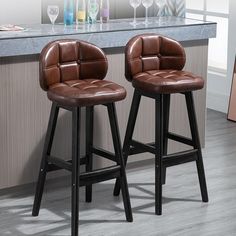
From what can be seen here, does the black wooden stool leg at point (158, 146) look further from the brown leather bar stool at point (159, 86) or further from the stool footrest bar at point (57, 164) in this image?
the stool footrest bar at point (57, 164)

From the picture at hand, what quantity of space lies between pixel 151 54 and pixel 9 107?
0.90m

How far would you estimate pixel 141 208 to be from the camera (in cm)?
434

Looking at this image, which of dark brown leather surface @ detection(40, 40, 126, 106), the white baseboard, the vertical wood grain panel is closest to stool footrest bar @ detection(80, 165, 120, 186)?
dark brown leather surface @ detection(40, 40, 126, 106)

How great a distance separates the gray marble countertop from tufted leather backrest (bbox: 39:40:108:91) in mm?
317

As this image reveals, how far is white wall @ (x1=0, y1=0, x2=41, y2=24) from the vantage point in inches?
199

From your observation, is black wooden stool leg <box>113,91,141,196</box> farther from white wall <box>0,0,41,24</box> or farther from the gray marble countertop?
white wall <box>0,0,41,24</box>

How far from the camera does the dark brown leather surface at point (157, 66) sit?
13.6 ft

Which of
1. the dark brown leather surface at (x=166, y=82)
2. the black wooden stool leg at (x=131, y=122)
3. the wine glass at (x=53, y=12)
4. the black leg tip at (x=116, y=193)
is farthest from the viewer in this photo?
the wine glass at (x=53, y=12)

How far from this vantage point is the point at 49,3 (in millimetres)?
5266

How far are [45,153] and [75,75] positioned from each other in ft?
1.55

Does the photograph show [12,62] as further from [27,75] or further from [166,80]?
[166,80]

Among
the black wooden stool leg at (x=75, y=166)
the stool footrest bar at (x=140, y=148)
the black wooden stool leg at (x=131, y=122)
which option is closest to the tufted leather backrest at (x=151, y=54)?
the black wooden stool leg at (x=131, y=122)

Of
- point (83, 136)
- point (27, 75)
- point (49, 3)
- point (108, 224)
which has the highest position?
point (49, 3)

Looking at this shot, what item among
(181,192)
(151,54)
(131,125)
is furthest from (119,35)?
(181,192)
